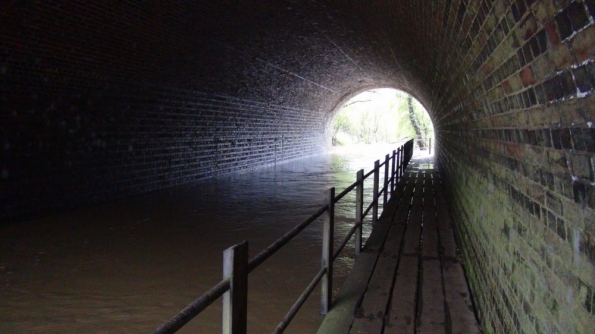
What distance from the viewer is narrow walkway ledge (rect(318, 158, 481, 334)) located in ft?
11.3

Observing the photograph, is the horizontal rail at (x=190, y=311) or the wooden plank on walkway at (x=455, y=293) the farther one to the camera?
the wooden plank on walkway at (x=455, y=293)

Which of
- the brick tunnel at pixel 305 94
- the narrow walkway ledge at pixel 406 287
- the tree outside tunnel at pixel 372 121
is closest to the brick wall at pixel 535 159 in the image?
the brick tunnel at pixel 305 94

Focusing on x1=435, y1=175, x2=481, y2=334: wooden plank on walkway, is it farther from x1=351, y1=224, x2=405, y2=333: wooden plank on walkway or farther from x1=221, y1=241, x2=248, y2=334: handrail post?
x1=221, y1=241, x2=248, y2=334: handrail post

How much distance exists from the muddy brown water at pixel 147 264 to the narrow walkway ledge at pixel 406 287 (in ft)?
1.12

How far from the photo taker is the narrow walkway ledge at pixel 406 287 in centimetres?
345

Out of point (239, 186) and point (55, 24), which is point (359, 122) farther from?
point (55, 24)

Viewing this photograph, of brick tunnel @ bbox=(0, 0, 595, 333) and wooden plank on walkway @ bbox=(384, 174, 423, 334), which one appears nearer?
brick tunnel @ bbox=(0, 0, 595, 333)

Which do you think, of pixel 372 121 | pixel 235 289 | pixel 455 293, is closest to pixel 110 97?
pixel 455 293

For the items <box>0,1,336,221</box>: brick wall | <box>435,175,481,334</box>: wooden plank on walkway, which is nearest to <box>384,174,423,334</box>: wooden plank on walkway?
<box>435,175,481,334</box>: wooden plank on walkway

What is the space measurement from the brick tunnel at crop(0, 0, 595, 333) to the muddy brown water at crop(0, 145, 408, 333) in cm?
117

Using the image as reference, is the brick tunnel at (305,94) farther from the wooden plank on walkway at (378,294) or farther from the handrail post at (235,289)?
the handrail post at (235,289)

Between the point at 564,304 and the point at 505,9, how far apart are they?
133 cm

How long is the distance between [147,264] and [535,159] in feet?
14.3

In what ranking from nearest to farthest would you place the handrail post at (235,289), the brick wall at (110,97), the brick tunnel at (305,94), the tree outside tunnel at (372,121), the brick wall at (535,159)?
the brick wall at (535,159) → the brick tunnel at (305,94) → the handrail post at (235,289) → the brick wall at (110,97) → the tree outside tunnel at (372,121)
